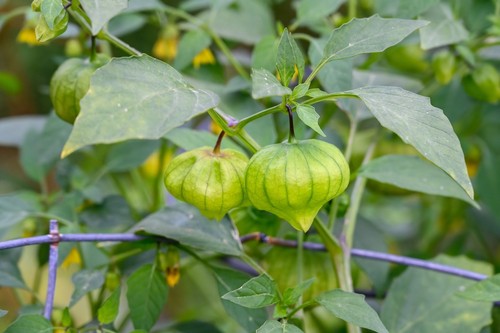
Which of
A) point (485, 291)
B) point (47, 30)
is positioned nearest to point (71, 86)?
point (47, 30)

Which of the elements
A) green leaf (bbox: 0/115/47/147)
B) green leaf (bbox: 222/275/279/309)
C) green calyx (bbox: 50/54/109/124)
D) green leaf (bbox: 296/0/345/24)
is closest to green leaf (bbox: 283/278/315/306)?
green leaf (bbox: 222/275/279/309)

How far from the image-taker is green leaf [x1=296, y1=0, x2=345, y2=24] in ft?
2.74

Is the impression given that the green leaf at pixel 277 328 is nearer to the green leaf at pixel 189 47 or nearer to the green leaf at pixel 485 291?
the green leaf at pixel 485 291

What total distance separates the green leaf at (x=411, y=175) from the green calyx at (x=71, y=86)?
0.29 metres

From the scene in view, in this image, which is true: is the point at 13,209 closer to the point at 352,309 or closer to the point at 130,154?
the point at 130,154

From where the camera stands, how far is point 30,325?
0.56 meters

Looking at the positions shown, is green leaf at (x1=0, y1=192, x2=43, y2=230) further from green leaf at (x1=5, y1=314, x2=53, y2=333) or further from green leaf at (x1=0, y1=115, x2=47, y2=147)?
green leaf at (x1=0, y1=115, x2=47, y2=147)

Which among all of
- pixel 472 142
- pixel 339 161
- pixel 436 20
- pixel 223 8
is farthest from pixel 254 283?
pixel 472 142

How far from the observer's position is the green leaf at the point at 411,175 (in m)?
0.72

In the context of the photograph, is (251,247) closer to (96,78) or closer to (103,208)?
(103,208)

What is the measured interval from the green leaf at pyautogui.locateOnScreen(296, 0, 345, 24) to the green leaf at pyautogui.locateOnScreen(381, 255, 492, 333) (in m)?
0.31

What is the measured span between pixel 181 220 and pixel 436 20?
39 centimetres

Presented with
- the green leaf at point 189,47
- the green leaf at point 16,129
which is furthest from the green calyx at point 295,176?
the green leaf at point 16,129

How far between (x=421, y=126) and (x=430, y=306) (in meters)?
0.33
